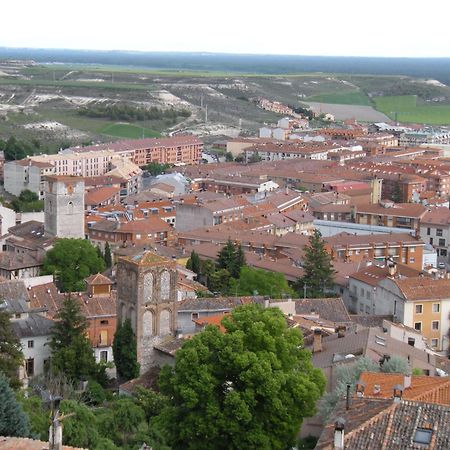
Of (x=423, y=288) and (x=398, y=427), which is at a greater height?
Result: (x=398, y=427)

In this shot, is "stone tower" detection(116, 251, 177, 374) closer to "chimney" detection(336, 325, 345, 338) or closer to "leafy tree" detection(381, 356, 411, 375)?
"chimney" detection(336, 325, 345, 338)

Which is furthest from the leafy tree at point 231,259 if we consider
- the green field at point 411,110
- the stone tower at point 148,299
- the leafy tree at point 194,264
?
the green field at point 411,110

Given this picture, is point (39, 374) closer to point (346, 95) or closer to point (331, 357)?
point (331, 357)

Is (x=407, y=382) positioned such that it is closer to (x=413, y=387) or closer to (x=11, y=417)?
(x=413, y=387)

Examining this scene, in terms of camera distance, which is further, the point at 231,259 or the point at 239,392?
the point at 231,259

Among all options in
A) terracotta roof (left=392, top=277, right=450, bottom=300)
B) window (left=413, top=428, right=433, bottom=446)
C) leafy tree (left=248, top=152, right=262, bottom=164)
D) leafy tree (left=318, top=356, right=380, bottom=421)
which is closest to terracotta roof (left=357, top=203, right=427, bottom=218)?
terracotta roof (left=392, top=277, right=450, bottom=300)

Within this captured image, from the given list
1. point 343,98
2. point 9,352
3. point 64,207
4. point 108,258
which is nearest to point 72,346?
point 9,352

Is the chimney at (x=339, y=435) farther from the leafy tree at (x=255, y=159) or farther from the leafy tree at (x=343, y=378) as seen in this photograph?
the leafy tree at (x=255, y=159)
